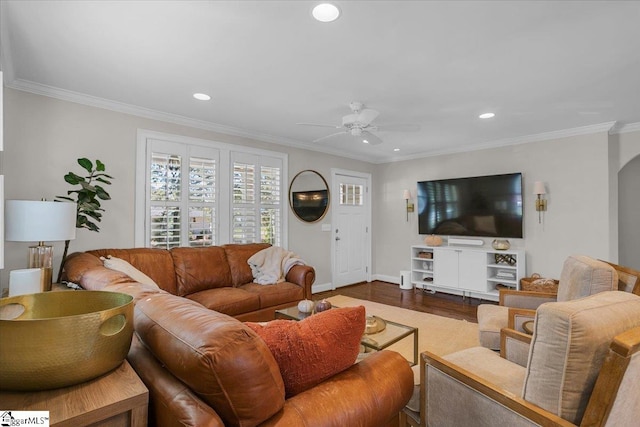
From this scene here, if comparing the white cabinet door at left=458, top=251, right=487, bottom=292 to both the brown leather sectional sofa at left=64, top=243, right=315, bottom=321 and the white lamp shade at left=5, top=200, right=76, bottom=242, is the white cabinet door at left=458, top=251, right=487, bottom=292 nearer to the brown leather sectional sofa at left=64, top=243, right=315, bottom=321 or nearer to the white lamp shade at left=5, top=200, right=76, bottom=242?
the brown leather sectional sofa at left=64, top=243, right=315, bottom=321

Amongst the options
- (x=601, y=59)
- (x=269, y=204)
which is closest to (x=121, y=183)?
(x=269, y=204)

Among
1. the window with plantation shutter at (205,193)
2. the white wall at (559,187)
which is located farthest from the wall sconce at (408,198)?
the window with plantation shutter at (205,193)

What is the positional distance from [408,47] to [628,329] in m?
2.03

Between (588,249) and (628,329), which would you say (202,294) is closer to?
(628,329)

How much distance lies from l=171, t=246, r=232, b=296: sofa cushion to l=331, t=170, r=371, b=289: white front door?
2.35 meters

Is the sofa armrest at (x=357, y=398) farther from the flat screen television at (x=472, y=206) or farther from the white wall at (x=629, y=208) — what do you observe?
the white wall at (x=629, y=208)

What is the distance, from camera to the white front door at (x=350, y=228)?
5.69 metres

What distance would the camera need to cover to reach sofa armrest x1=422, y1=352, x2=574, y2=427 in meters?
1.15

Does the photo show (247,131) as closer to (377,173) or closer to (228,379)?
(377,173)

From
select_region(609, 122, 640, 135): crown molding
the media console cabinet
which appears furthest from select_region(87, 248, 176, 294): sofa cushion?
select_region(609, 122, 640, 135): crown molding

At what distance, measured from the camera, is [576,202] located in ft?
14.0

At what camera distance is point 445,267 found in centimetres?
514

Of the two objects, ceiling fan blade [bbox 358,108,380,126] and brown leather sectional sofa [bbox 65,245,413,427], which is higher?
ceiling fan blade [bbox 358,108,380,126]

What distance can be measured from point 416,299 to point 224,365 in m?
4.55
